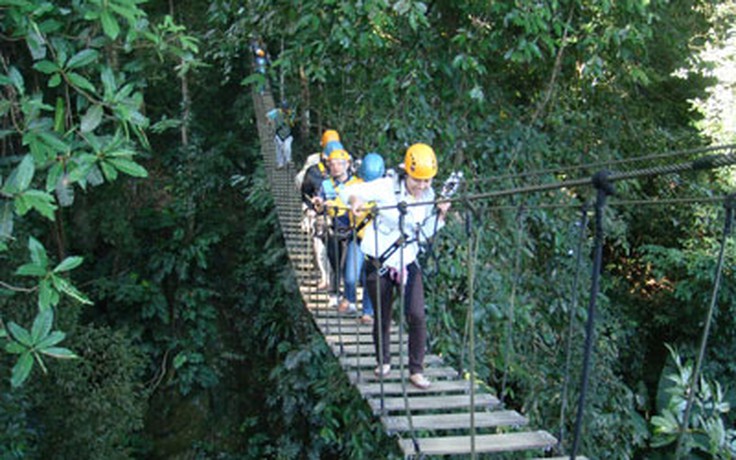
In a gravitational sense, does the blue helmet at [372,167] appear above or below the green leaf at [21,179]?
above

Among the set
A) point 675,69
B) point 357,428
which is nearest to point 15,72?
point 357,428

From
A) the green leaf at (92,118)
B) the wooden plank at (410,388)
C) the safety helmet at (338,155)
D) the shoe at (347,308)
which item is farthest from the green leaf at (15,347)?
the safety helmet at (338,155)

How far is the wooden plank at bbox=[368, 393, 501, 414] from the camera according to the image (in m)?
1.70

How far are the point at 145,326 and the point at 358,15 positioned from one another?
4020 mm

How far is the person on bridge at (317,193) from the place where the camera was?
285 centimetres

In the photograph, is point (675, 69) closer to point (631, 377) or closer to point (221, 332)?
point (631, 377)

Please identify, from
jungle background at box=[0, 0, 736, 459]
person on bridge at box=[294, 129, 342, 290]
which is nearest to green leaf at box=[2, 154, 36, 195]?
jungle background at box=[0, 0, 736, 459]

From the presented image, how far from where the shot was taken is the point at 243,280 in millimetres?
5953

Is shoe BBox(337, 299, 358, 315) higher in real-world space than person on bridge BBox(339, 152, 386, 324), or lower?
lower

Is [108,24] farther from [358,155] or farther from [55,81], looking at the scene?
[358,155]

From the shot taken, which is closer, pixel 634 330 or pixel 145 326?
pixel 634 330

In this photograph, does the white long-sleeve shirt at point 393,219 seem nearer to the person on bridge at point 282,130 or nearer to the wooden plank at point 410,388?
the wooden plank at point 410,388

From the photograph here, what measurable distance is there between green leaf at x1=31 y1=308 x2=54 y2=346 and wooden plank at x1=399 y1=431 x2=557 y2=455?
2.58ft

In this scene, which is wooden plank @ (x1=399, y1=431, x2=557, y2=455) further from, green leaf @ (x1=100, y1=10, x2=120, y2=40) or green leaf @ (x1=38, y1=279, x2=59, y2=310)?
green leaf @ (x1=100, y1=10, x2=120, y2=40)
